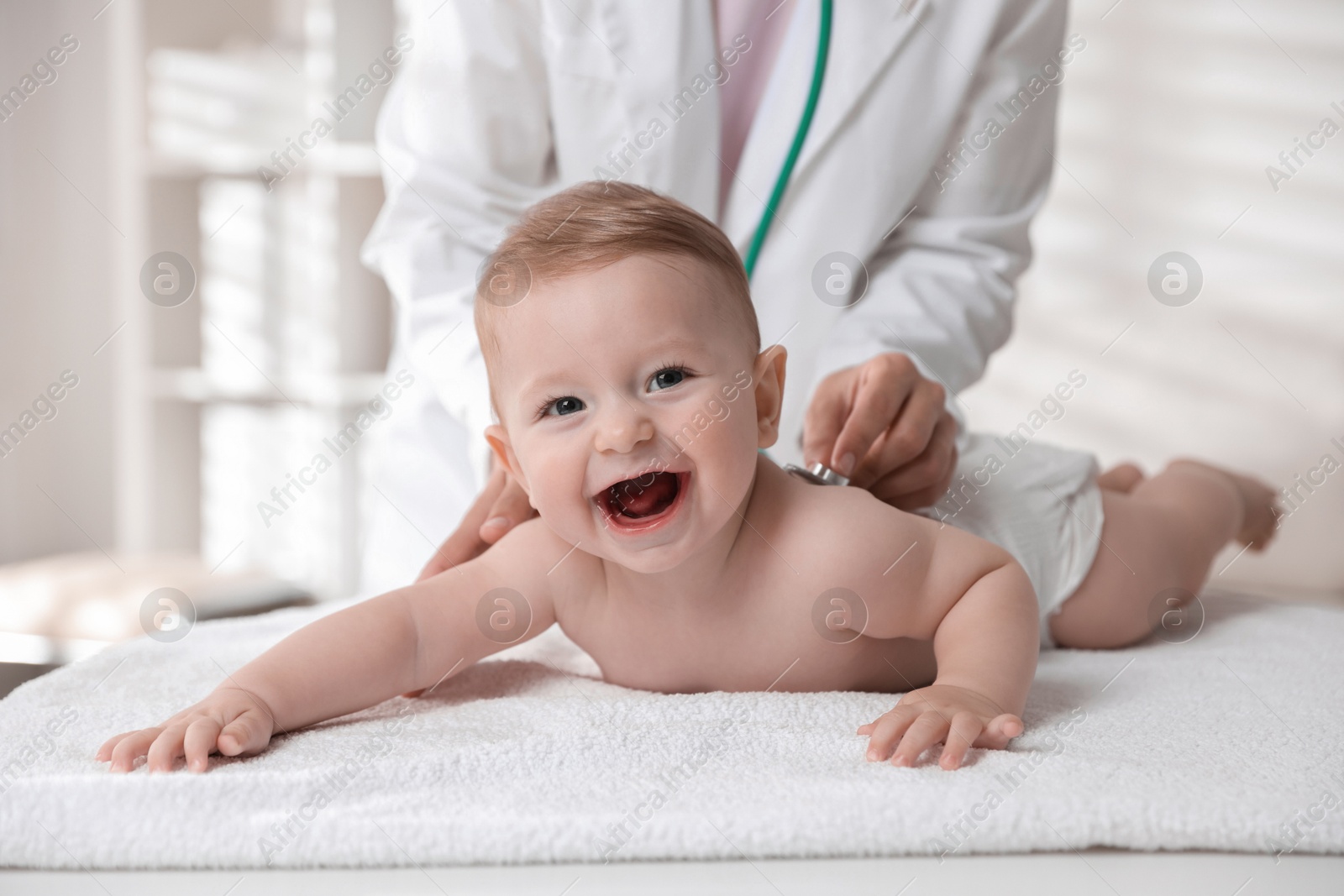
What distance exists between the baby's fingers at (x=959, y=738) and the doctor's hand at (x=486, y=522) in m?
0.39

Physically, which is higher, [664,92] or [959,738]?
[664,92]

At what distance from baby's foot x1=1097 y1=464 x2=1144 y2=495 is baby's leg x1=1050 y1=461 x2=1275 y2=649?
40 millimetres

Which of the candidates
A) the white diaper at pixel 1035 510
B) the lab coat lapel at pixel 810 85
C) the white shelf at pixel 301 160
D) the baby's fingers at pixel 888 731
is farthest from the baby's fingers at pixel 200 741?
the white shelf at pixel 301 160

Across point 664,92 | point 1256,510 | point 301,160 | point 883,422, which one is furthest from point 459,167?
point 301,160

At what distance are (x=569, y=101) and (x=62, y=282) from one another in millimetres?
1778

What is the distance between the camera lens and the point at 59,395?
90.9 inches

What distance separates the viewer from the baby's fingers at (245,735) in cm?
55

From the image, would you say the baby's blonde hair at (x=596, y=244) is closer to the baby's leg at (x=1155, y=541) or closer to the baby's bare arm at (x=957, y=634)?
the baby's bare arm at (x=957, y=634)

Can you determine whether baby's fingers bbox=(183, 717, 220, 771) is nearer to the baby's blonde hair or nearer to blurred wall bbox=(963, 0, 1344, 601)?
the baby's blonde hair

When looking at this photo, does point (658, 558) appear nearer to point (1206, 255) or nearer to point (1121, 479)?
point (1121, 479)

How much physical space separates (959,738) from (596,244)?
1.17 feet

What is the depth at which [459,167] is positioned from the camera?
1133mm

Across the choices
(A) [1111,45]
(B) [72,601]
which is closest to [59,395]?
(B) [72,601]

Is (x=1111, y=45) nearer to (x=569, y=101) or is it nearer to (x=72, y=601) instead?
(x=569, y=101)
